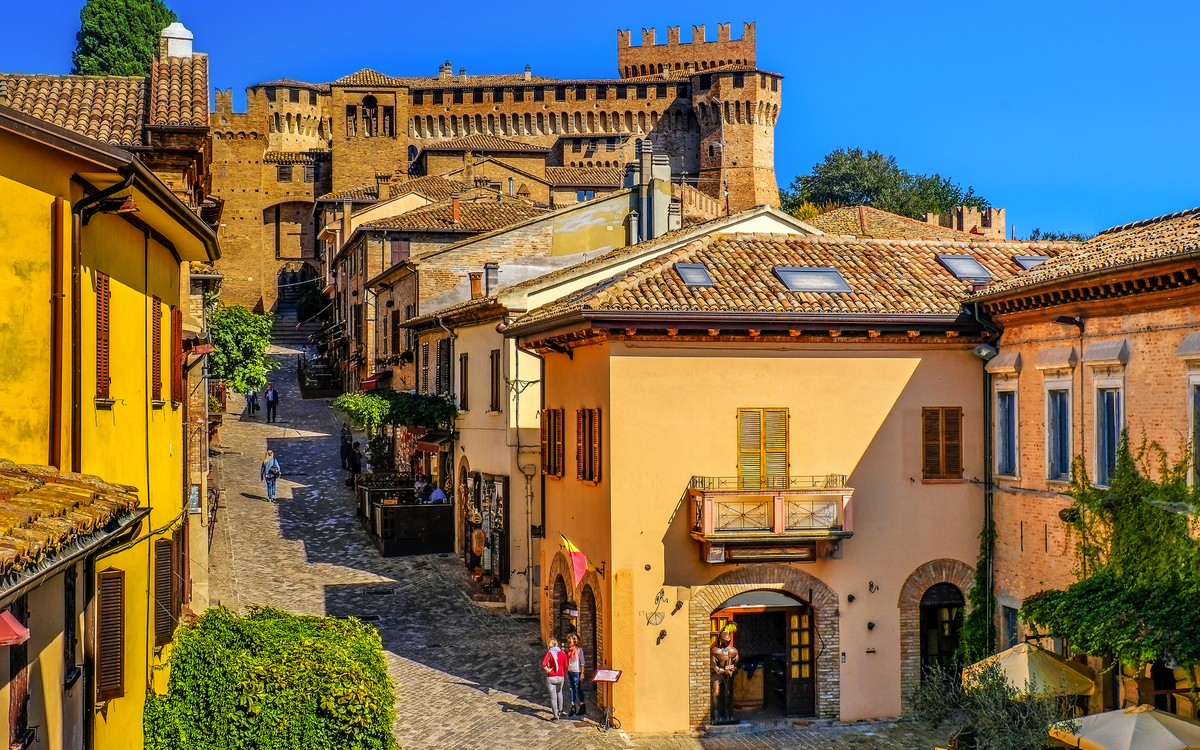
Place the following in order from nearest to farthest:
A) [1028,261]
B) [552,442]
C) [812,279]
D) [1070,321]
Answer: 1. [1070,321]
2. [812,279]
3. [1028,261]
4. [552,442]

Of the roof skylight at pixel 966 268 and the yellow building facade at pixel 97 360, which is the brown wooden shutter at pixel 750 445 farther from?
the yellow building facade at pixel 97 360

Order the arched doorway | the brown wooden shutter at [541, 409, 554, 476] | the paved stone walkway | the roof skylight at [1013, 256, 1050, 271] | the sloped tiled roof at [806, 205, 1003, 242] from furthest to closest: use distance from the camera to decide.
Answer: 1. the sloped tiled roof at [806, 205, 1003, 242]
2. the brown wooden shutter at [541, 409, 554, 476]
3. the roof skylight at [1013, 256, 1050, 271]
4. the arched doorway
5. the paved stone walkway

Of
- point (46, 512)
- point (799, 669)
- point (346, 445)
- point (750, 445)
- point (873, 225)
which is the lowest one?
point (799, 669)

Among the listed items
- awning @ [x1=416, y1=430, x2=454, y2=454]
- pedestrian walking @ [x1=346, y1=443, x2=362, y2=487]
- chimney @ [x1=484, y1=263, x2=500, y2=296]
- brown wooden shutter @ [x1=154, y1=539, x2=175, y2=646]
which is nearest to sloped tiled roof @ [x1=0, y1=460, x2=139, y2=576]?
brown wooden shutter @ [x1=154, y1=539, x2=175, y2=646]

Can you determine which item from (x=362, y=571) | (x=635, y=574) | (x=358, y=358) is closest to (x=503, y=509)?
(x=362, y=571)

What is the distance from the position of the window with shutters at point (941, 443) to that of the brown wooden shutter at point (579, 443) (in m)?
5.65

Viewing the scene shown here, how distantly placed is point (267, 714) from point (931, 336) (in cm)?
1218

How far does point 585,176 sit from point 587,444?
59658 millimetres

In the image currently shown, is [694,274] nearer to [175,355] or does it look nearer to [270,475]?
[175,355]

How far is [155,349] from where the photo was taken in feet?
45.4

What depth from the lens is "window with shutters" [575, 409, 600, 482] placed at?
1975cm

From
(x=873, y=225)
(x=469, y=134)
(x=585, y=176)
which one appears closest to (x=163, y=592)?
(x=873, y=225)

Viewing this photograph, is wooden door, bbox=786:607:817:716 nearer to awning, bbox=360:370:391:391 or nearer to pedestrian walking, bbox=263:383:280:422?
awning, bbox=360:370:391:391

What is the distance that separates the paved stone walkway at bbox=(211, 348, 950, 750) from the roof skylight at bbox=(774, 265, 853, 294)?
7025mm
